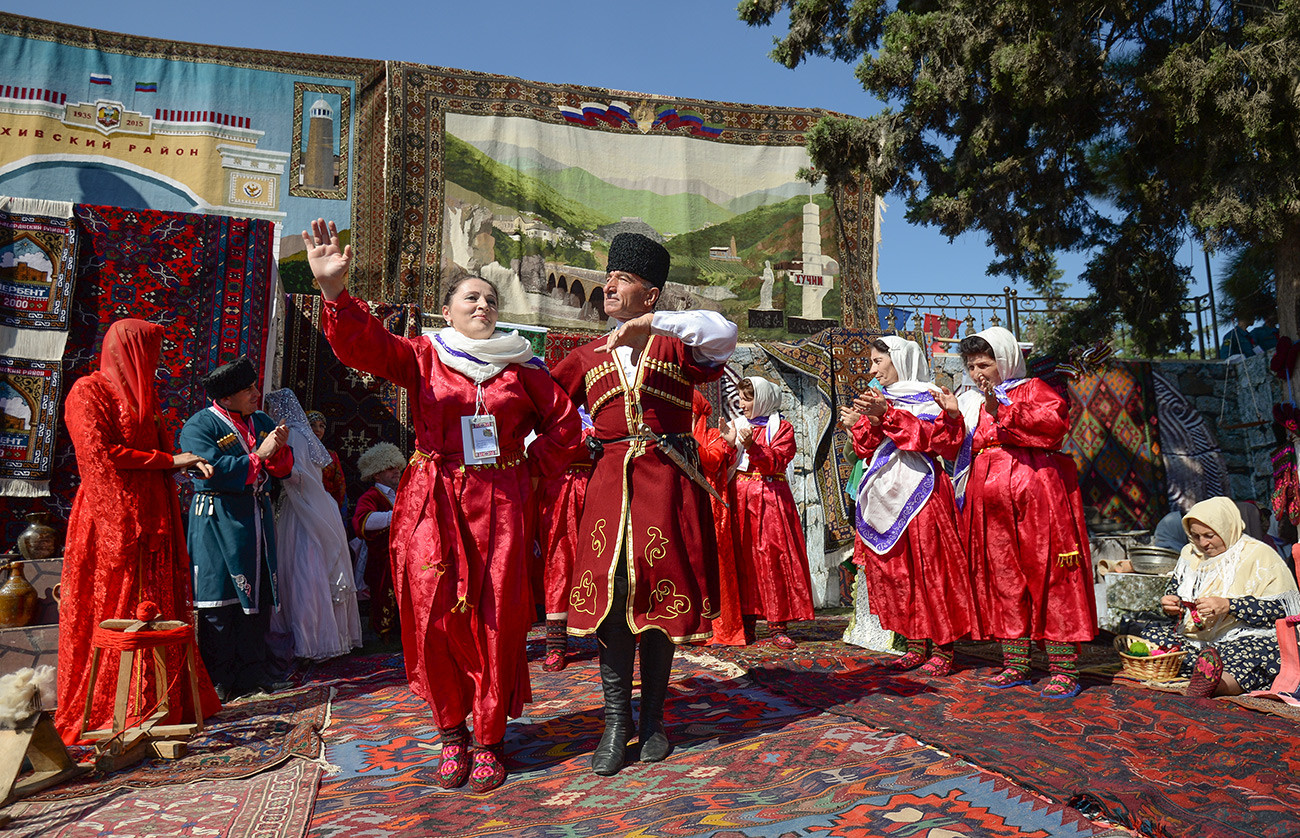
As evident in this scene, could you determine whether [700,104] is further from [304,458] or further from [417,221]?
[304,458]

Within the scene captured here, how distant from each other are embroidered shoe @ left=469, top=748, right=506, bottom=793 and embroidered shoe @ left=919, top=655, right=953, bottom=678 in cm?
272

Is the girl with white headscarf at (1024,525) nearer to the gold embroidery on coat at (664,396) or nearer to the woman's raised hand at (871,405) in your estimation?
the woman's raised hand at (871,405)

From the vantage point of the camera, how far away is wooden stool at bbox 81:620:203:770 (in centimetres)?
353

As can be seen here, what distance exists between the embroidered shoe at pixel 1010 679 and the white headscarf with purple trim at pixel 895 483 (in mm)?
936

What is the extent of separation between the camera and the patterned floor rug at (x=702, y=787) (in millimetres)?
2533

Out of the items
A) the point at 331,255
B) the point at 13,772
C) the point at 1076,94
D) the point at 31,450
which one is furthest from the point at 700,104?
the point at 13,772

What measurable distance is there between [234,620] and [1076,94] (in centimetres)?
800

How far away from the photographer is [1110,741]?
341cm

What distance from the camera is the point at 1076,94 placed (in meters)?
7.71

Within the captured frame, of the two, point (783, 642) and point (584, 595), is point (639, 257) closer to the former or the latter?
point (584, 595)

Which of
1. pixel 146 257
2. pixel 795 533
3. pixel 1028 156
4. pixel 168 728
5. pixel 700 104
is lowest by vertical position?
pixel 168 728

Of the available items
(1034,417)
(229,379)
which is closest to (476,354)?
(229,379)

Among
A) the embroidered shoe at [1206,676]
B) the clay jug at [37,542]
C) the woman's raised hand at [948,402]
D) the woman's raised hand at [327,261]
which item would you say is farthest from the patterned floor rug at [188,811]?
the embroidered shoe at [1206,676]

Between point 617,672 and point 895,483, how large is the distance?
2609 millimetres
